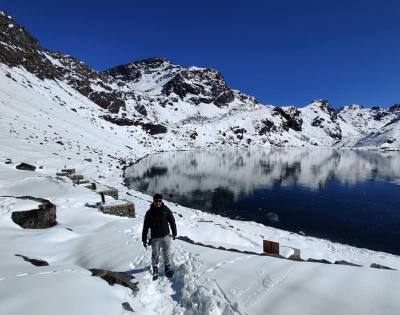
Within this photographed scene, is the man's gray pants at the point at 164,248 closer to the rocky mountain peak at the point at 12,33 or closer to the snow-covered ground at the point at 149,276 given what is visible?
the snow-covered ground at the point at 149,276

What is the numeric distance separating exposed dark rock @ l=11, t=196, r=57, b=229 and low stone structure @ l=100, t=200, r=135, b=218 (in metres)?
4.14

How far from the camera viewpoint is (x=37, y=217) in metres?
15.6

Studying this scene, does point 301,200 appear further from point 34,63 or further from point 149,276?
point 34,63

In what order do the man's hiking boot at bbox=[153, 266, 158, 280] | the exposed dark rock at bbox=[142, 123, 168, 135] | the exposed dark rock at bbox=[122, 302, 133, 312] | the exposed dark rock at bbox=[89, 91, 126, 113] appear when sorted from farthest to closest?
the exposed dark rock at bbox=[89, 91, 126, 113] → the exposed dark rock at bbox=[142, 123, 168, 135] → the man's hiking boot at bbox=[153, 266, 158, 280] → the exposed dark rock at bbox=[122, 302, 133, 312]

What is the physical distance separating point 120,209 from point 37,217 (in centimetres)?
605

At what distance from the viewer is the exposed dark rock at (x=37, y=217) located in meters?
15.2

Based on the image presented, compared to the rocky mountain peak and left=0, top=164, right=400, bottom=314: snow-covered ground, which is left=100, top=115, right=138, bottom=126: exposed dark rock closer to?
the rocky mountain peak

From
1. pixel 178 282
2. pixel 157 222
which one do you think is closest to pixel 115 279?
pixel 178 282

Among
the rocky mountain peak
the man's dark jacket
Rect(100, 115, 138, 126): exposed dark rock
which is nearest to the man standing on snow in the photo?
the man's dark jacket

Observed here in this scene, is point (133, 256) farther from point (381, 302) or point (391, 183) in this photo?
point (391, 183)

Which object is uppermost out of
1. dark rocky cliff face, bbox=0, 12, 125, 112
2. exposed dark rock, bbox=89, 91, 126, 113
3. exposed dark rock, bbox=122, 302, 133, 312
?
dark rocky cliff face, bbox=0, 12, 125, 112

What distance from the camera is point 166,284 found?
969 centimetres

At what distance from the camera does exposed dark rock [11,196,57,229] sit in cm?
1520

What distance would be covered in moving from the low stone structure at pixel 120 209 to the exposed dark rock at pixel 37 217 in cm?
414
